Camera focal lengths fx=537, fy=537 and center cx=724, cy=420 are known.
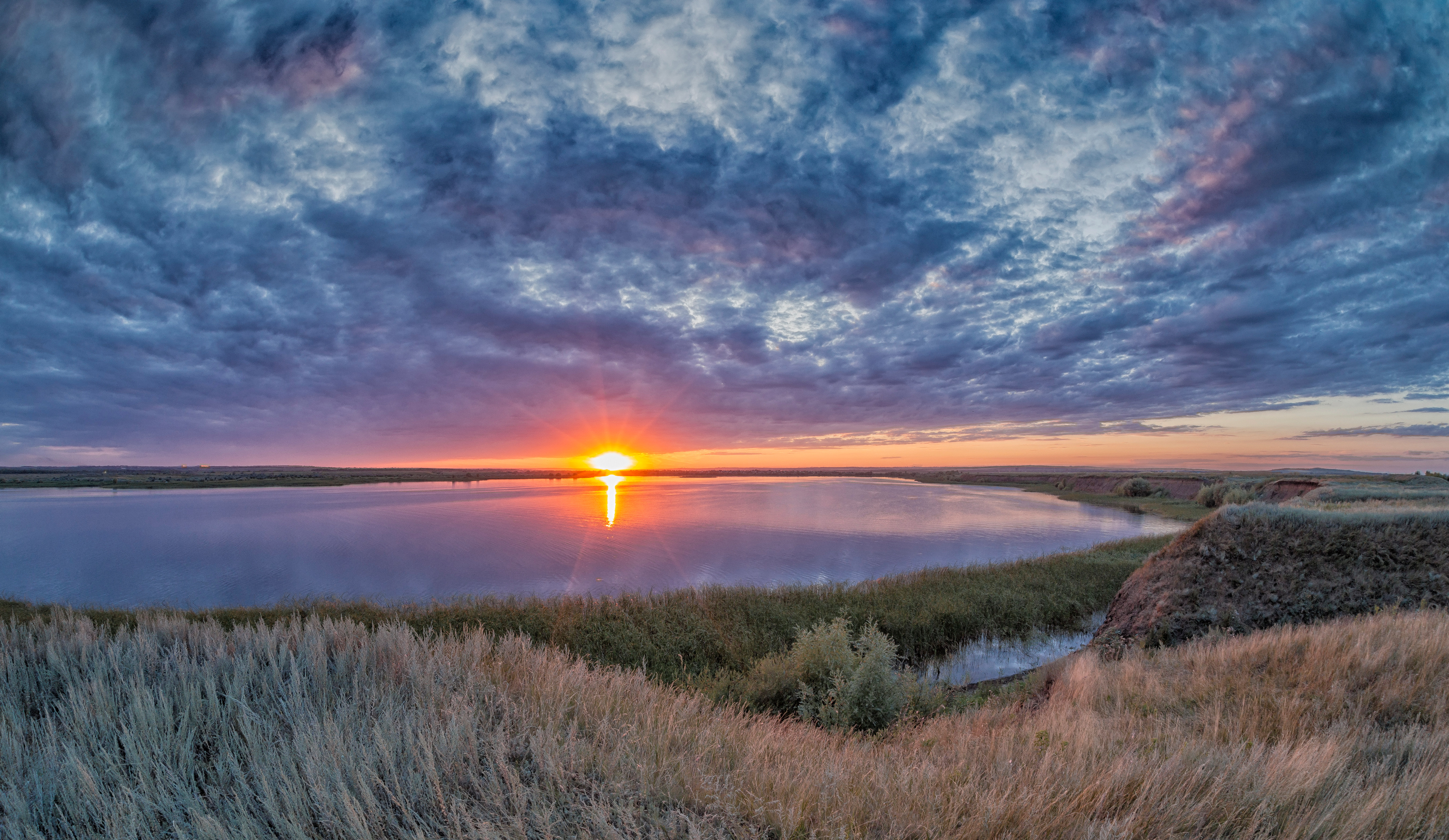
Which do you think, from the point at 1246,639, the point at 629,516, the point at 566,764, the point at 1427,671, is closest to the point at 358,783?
the point at 566,764

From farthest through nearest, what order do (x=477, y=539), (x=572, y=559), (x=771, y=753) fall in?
(x=477, y=539)
(x=572, y=559)
(x=771, y=753)

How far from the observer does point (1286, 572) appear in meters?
12.0

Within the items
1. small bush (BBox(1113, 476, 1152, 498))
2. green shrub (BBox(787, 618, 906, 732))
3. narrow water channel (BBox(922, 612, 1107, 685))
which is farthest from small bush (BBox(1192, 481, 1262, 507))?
green shrub (BBox(787, 618, 906, 732))

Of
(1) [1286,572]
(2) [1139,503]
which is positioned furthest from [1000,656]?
(2) [1139,503]

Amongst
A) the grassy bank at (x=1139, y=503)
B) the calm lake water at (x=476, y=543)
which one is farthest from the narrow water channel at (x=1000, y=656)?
the grassy bank at (x=1139, y=503)

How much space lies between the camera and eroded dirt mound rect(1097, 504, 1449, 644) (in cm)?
1133

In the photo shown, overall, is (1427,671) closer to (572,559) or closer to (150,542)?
(572,559)

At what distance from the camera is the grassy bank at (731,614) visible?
521 inches

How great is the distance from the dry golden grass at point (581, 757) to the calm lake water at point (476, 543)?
14228 mm

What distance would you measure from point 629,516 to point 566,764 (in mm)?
41419

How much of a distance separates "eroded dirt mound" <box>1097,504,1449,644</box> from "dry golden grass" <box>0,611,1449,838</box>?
5.95 m

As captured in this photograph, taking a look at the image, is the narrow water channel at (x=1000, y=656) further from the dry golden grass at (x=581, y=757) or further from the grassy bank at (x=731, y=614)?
the dry golden grass at (x=581, y=757)

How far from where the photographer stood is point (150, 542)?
28.6 metres

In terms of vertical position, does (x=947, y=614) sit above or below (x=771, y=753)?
below
